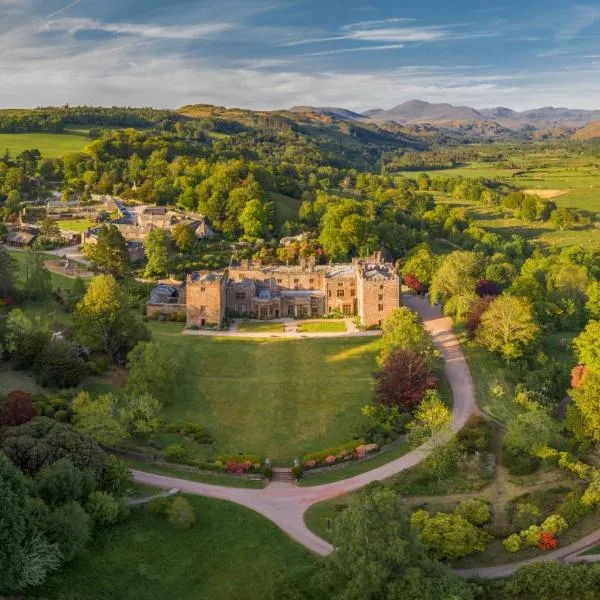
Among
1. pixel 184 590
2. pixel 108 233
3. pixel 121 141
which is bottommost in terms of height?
pixel 184 590

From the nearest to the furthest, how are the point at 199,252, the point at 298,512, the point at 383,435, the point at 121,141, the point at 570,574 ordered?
the point at 570,574 < the point at 298,512 < the point at 383,435 < the point at 199,252 < the point at 121,141

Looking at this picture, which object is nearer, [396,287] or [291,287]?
[396,287]

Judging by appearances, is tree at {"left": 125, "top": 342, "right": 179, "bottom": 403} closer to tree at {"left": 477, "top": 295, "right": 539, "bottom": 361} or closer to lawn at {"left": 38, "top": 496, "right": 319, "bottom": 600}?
lawn at {"left": 38, "top": 496, "right": 319, "bottom": 600}

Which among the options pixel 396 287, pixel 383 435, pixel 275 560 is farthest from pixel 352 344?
pixel 275 560

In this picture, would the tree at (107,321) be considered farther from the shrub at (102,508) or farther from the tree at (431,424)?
the tree at (431,424)

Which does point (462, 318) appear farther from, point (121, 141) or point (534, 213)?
point (121, 141)

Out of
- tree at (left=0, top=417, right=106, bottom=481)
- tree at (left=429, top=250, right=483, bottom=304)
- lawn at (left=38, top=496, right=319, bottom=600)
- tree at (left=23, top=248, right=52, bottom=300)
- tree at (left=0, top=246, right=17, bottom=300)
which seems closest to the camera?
lawn at (left=38, top=496, right=319, bottom=600)

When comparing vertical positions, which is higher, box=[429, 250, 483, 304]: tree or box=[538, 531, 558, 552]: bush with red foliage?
box=[429, 250, 483, 304]: tree

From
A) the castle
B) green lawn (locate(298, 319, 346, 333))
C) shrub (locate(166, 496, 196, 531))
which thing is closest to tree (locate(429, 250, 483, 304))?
the castle
